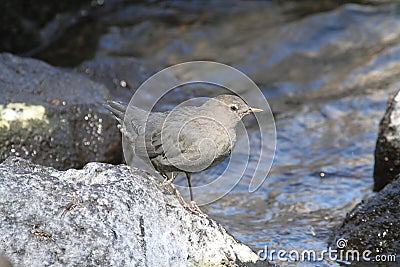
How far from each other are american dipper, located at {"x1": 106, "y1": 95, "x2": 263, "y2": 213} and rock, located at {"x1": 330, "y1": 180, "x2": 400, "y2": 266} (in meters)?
1.13

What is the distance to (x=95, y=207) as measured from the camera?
341 centimetres

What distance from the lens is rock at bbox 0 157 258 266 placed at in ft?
10.6

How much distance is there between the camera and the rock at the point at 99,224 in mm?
3223

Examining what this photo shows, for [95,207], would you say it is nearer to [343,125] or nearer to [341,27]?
[343,125]

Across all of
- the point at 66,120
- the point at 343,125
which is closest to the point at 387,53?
the point at 343,125

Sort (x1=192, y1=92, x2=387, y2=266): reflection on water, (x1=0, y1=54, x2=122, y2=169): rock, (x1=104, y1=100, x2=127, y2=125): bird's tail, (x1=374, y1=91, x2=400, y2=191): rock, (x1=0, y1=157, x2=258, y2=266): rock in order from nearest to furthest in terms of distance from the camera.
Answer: (x1=0, y1=157, x2=258, y2=266): rock
(x1=104, y1=100, x2=127, y2=125): bird's tail
(x1=192, y1=92, x2=387, y2=266): reflection on water
(x1=0, y1=54, x2=122, y2=169): rock
(x1=374, y1=91, x2=400, y2=191): rock

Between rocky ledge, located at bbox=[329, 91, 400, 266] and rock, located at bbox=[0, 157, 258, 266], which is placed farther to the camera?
rocky ledge, located at bbox=[329, 91, 400, 266]

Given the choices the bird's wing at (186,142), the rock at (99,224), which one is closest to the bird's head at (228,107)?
the bird's wing at (186,142)

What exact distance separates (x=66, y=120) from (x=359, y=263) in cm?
277

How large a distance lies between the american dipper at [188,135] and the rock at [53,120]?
1.35 metres

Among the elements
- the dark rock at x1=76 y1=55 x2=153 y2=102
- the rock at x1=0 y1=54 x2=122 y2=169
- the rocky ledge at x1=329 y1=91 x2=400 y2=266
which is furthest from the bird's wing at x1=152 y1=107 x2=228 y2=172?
the dark rock at x1=76 y1=55 x2=153 y2=102

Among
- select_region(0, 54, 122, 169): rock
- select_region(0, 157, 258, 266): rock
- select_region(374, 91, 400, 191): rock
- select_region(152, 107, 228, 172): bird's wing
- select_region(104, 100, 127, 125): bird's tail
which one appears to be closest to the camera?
select_region(0, 157, 258, 266): rock

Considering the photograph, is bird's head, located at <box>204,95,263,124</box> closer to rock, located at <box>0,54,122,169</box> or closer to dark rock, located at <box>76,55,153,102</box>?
rock, located at <box>0,54,122,169</box>

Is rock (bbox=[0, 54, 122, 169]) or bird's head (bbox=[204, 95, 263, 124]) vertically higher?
bird's head (bbox=[204, 95, 263, 124])
